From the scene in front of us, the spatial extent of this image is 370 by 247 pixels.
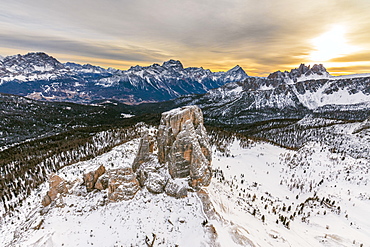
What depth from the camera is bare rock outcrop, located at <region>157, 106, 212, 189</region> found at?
20.0m

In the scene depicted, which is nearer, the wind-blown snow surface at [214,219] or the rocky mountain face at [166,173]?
the wind-blown snow surface at [214,219]

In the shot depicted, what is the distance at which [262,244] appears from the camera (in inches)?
606

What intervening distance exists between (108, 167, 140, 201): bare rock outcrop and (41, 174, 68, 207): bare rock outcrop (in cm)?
693

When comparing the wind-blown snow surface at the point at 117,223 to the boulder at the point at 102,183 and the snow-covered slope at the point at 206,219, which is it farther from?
the boulder at the point at 102,183

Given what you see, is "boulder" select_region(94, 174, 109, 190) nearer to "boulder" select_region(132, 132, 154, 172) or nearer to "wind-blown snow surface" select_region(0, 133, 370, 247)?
"wind-blown snow surface" select_region(0, 133, 370, 247)

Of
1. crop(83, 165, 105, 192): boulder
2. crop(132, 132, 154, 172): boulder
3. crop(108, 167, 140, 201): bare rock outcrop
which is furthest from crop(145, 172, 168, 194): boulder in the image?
Result: crop(83, 165, 105, 192): boulder

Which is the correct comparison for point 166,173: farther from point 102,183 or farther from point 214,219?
point 102,183

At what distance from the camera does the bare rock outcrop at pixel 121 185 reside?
65.9ft

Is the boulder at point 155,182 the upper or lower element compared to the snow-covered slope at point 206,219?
upper

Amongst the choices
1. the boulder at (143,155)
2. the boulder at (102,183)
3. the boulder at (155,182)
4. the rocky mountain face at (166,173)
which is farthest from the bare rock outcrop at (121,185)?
the boulder at (143,155)

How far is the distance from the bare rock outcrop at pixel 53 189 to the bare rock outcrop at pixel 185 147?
1328 centimetres

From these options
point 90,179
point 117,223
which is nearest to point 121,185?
point 117,223

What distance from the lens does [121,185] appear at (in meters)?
20.4

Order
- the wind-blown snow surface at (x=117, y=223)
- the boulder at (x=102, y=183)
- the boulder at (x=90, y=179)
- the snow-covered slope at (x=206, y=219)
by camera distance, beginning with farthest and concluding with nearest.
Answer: the boulder at (x=90, y=179), the boulder at (x=102, y=183), the snow-covered slope at (x=206, y=219), the wind-blown snow surface at (x=117, y=223)
